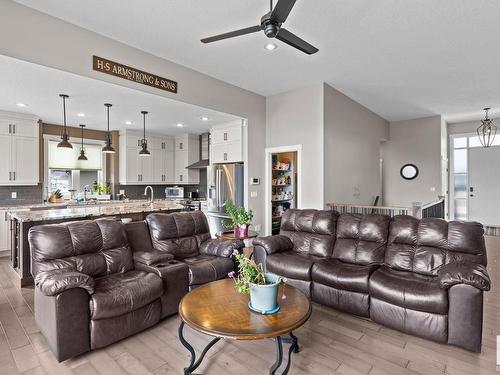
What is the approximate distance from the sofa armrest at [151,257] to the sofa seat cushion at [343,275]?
1.67m

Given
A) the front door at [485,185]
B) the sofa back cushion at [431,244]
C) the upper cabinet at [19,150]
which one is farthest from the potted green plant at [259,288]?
the front door at [485,185]

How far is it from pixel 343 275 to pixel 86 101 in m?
4.69

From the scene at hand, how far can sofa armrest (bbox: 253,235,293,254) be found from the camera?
143 inches

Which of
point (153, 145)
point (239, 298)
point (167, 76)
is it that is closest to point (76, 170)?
point (153, 145)

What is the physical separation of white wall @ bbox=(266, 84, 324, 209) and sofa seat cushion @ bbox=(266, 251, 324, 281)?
1918mm

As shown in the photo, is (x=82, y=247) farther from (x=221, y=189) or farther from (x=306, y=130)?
(x=306, y=130)

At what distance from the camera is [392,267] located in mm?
3096

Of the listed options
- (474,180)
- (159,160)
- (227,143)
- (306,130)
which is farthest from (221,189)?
(474,180)

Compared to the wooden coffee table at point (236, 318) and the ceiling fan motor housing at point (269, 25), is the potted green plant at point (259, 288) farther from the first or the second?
the ceiling fan motor housing at point (269, 25)

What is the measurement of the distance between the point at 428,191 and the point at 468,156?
2023mm

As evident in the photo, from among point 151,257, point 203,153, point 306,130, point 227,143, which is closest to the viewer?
point 151,257

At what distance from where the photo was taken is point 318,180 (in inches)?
207

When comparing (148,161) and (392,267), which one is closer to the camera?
(392,267)

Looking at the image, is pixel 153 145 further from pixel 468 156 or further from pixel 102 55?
pixel 468 156
